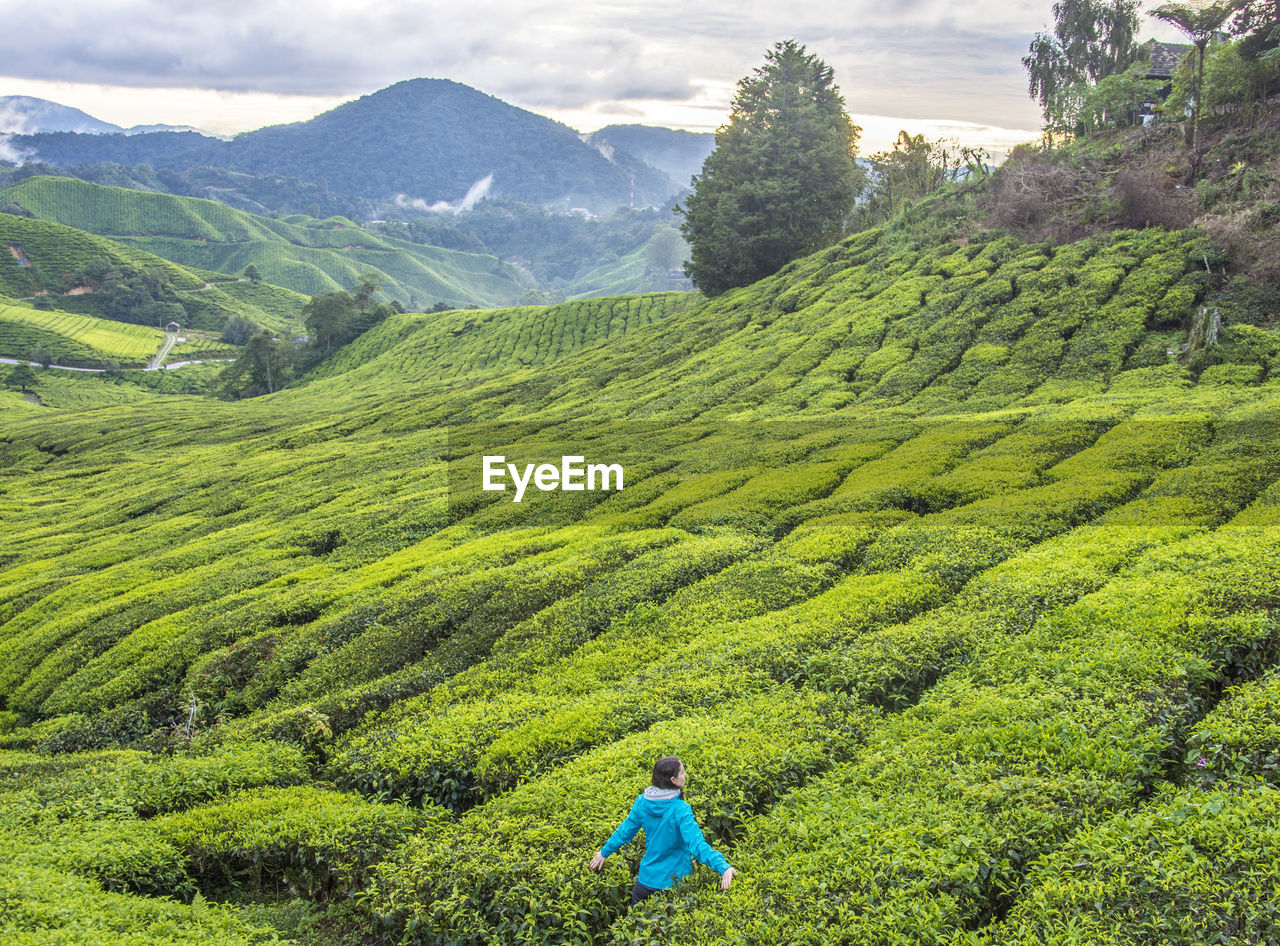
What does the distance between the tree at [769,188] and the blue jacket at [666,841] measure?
51.6m

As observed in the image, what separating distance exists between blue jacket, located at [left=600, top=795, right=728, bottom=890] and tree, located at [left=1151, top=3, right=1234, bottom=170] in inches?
1480

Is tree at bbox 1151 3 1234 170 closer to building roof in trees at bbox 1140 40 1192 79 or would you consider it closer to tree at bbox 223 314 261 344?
building roof in trees at bbox 1140 40 1192 79

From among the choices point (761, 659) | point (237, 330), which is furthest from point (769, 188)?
point (237, 330)

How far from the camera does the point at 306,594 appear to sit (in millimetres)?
18047

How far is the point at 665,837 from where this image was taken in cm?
689

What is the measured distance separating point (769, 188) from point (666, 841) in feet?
173

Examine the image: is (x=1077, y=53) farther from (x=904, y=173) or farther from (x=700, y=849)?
(x=700, y=849)

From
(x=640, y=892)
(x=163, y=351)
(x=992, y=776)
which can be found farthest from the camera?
(x=163, y=351)

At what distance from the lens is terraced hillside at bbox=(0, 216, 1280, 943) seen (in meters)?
6.97

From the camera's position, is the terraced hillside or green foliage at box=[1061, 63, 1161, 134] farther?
green foliage at box=[1061, 63, 1161, 134]

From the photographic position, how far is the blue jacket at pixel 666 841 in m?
6.66

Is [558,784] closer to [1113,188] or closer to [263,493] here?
[263,493]

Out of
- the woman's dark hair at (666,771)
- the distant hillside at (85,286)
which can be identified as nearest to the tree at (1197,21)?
the woman's dark hair at (666,771)

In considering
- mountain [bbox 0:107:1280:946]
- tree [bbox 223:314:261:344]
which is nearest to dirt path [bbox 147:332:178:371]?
tree [bbox 223:314:261:344]
